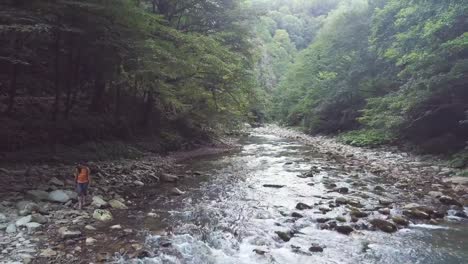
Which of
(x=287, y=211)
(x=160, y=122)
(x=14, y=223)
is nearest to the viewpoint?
(x=14, y=223)

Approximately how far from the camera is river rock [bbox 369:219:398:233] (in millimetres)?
Answer: 8125

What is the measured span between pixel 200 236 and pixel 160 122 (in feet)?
47.1

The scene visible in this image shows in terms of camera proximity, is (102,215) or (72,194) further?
(72,194)

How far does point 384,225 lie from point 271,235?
2.66 meters

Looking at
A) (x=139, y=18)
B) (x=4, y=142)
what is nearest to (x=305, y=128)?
(x=139, y=18)

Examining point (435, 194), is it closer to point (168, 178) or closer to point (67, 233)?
point (168, 178)

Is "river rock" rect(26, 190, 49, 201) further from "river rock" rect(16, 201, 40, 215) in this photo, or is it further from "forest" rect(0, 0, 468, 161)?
"forest" rect(0, 0, 468, 161)

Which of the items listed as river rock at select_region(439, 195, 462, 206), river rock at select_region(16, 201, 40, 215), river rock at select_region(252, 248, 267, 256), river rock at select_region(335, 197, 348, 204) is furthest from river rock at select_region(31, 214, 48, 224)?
river rock at select_region(439, 195, 462, 206)

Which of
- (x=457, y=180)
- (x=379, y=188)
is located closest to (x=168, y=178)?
(x=379, y=188)

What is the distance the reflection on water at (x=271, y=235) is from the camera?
679cm

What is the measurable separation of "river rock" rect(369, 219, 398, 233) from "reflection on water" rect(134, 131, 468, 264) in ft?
0.59

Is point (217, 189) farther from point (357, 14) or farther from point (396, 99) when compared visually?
point (357, 14)

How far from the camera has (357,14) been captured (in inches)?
1353

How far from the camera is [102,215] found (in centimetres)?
839
